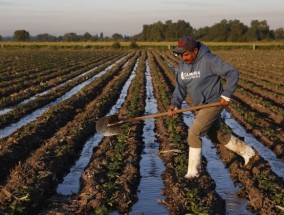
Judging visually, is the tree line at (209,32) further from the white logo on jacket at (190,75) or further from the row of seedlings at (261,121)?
the white logo on jacket at (190,75)

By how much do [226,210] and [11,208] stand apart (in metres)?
2.47

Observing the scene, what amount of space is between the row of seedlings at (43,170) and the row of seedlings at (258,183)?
2409mm

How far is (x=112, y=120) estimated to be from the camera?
24.0 ft

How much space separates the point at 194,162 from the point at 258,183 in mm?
892

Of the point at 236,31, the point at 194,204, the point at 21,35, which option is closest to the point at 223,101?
the point at 194,204

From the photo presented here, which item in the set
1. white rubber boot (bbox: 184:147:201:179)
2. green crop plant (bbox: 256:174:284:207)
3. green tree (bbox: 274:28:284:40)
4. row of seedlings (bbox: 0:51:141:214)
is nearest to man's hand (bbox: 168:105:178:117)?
white rubber boot (bbox: 184:147:201:179)

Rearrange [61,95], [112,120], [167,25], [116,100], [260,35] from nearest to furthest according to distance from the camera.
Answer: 1. [112,120]
2. [116,100]
3. [61,95]
4. [260,35]
5. [167,25]

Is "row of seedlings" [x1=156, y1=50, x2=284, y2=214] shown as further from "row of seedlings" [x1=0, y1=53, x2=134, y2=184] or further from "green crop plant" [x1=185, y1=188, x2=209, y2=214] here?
"row of seedlings" [x1=0, y1=53, x2=134, y2=184]

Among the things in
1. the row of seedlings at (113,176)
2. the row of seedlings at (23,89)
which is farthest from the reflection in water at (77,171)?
the row of seedlings at (23,89)

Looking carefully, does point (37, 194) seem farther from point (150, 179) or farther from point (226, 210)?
point (226, 210)

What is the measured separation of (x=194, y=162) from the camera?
648 centimetres

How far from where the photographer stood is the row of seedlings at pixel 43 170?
563 centimetres

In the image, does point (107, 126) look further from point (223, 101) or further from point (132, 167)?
point (223, 101)

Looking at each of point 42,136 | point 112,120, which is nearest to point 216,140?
point 112,120
